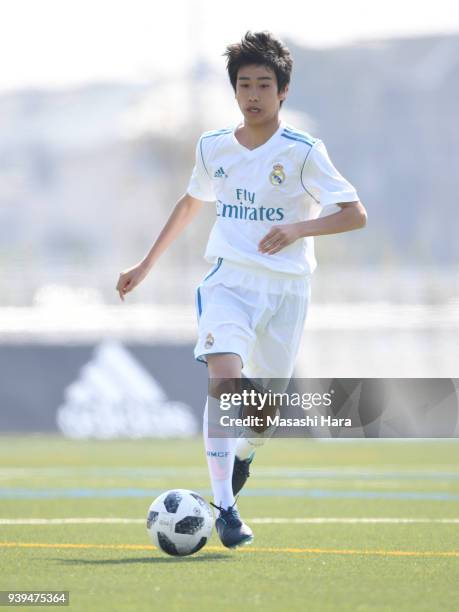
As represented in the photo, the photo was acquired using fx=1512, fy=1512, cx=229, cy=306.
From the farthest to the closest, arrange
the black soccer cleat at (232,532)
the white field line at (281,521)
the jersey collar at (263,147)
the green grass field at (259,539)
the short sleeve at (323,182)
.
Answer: the white field line at (281,521) < the jersey collar at (263,147) < the short sleeve at (323,182) < the black soccer cleat at (232,532) < the green grass field at (259,539)

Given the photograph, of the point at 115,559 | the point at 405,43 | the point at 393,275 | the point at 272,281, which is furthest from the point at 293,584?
the point at 405,43

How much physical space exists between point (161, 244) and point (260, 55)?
103cm

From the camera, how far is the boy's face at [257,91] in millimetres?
6930

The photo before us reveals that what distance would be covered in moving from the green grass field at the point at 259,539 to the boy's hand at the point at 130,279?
3.88 feet

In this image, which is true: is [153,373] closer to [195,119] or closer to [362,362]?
[362,362]

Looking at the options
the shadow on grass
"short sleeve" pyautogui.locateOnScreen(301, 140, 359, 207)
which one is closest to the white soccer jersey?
"short sleeve" pyautogui.locateOnScreen(301, 140, 359, 207)

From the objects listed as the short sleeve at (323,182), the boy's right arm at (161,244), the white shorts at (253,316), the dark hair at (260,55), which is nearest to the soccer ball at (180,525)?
the white shorts at (253,316)

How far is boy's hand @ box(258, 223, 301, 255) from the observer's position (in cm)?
655

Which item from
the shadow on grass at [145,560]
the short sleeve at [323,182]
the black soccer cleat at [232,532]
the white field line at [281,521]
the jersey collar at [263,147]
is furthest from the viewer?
the white field line at [281,521]

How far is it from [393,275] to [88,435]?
9.40m

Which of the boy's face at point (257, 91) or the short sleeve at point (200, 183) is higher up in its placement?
the boy's face at point (257, 91)

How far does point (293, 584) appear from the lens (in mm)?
5562

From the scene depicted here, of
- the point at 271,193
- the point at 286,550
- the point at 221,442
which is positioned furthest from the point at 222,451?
the point at 271,193

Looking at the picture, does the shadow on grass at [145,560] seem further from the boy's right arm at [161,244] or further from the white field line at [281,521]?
the white field line at [281,521]
